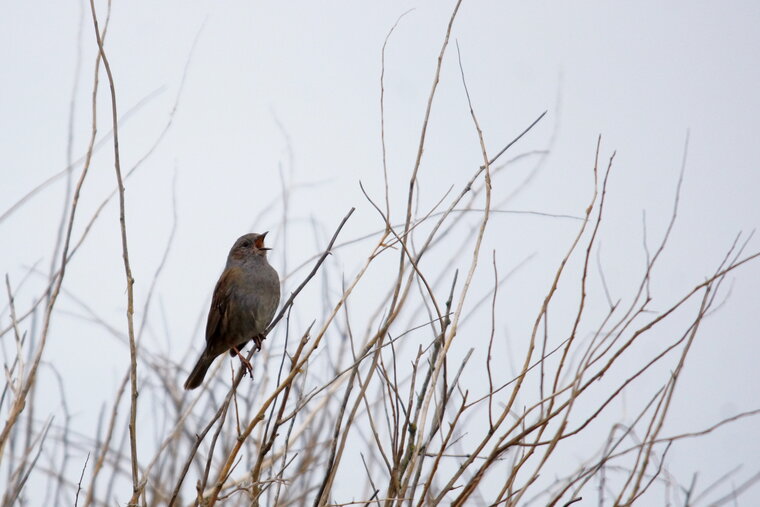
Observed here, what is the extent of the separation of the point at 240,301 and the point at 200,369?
1.87ft

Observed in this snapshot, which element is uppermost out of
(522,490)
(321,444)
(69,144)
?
(69,144)

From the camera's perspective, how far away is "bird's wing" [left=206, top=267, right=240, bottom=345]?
539 cm

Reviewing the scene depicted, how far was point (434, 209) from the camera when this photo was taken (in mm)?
2570

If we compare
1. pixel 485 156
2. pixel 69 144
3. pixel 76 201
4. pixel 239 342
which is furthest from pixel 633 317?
pixel 239 342

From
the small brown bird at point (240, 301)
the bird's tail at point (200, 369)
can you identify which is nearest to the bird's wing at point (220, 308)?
the small brown bird at point (240, 301)

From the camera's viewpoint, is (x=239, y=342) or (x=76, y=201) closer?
(x=76, y=201)

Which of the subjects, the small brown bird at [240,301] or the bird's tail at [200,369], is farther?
the bird's tail at [200,369]

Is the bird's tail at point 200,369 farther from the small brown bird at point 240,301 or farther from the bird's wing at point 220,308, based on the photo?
the bird's wing at point 220,308

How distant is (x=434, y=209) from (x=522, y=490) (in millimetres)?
924

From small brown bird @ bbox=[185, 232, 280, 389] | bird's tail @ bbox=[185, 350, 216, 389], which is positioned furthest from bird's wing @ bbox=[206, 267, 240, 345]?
bird's tail @ bbox=[185, 350, 216, 389]

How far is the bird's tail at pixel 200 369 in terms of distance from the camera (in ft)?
17.7

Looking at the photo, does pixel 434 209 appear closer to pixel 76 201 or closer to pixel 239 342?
pixel 76 201

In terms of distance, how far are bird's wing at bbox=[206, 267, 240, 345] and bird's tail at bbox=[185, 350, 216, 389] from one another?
0.35ft

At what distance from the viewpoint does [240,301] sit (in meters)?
5.33
